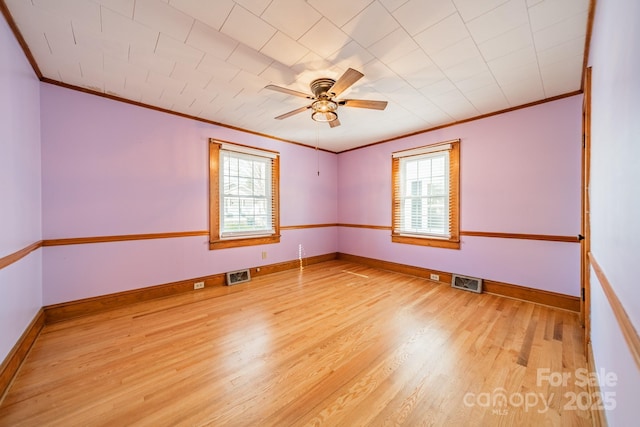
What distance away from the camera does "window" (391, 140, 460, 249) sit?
3.85m

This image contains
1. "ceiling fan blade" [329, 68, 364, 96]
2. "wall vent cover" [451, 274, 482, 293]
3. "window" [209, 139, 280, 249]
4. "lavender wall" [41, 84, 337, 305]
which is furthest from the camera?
"window" [209, 139, 280, 249]

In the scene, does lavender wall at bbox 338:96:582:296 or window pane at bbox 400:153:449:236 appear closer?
lavender wall at bbox 338:96:582:296

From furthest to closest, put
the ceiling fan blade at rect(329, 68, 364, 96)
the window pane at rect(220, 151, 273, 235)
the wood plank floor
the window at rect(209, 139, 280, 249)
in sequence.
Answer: the window pane at rect(220, 151, 273, 235) → the window at rect(209, 139, 280, 249) → the ceiling fan blade at rect(329, 68, 364, 96) → the wood plank floor

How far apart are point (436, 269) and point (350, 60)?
3416 millimetres

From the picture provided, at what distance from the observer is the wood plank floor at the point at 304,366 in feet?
4.74

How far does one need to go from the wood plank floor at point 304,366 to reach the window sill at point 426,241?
0.99 metres

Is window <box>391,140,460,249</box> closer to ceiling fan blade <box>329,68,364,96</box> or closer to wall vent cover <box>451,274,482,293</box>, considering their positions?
wall vent cover <box>451,274,482,293</box>

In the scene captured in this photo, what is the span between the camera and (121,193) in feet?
9.92

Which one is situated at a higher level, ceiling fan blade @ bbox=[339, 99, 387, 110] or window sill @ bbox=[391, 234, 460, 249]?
ceiling fan blade @ bbox=[339, 99, 387, 110]

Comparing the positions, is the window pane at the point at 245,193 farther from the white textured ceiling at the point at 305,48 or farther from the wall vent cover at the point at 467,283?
the wall vent cover at the point at 467,283

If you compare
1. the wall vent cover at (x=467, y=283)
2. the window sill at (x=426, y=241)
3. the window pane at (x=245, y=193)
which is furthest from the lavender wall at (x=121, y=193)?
the wall vent cover at (x=467, y=283)

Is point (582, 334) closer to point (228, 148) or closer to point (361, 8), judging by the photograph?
point (361, 8)

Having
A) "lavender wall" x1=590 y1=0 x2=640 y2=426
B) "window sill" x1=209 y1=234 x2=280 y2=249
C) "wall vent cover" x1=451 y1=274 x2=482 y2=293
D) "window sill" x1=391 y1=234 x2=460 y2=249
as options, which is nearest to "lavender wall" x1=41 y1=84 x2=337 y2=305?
"window sill" x1=209 y1=234 x2=280 y2=249

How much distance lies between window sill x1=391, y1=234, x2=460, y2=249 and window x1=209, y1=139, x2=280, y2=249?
7.61 ft
